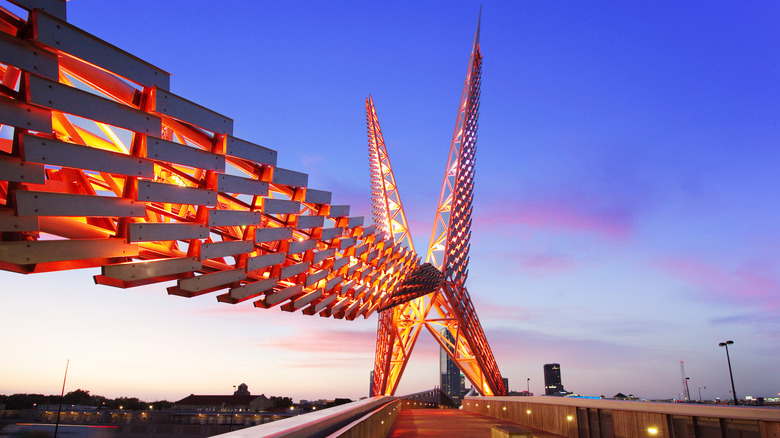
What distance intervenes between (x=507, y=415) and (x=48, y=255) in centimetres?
1897

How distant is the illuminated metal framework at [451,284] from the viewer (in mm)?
38406

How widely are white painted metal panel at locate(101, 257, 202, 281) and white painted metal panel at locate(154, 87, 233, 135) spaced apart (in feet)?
6.50

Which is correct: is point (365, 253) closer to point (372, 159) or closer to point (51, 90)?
point (51, 90)

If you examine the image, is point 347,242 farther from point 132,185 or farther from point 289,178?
point 132,185

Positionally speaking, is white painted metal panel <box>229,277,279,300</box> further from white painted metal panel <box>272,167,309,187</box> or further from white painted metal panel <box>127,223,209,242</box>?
white painted metal panel <box>127,223,209,242</box>

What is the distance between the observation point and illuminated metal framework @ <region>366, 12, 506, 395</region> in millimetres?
38406

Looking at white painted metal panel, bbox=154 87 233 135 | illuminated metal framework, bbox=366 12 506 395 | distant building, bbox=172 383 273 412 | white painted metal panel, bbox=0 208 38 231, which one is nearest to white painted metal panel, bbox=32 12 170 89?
white painted metal panel, bbox=154 87 233 135

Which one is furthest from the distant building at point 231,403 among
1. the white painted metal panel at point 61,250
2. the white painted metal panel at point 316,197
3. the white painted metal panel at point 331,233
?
the white painted metal panel at point 61,250

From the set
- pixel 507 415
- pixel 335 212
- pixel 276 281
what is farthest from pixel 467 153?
pixel 276 281

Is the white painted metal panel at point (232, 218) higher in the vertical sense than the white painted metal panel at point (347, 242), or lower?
lower

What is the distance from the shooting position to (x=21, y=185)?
16.1ft

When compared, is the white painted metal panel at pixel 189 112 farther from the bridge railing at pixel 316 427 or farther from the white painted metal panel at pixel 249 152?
the bridge railing at pixel 316 427

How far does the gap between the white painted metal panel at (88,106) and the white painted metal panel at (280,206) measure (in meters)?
2.68

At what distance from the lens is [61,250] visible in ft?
18.0
